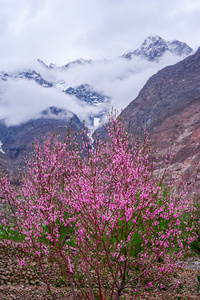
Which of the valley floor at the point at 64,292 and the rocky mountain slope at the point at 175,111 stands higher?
the rocky mountain slope at the point at 175,111

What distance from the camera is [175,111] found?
118 metres

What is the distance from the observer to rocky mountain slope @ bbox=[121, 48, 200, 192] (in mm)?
84569

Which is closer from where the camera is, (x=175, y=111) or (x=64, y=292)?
(x=64, y=292)

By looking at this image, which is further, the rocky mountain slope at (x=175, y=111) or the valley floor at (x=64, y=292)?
the rocky mountain slope at (x=175, y=111)

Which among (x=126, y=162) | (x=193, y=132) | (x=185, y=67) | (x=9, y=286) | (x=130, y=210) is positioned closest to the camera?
(x=130, y=210)

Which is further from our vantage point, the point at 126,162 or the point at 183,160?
the point at 183,160

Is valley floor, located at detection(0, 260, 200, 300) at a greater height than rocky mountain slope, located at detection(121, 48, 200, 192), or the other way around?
rocky mountain slope, located at detection(121, 48, 200, 192)

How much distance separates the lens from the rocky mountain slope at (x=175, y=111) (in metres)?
84.6

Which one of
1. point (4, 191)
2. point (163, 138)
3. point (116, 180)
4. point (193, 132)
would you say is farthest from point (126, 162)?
point (163, 138)

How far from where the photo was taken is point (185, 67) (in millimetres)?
148750

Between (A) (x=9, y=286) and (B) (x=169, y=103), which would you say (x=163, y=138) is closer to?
(B) (x=169, y=103)

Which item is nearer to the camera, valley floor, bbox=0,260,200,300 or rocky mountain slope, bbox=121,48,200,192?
valley floor, bbox=0,260,200,300

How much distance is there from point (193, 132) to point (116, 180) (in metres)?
91.5

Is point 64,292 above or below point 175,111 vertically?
below
